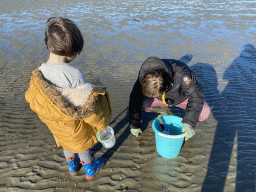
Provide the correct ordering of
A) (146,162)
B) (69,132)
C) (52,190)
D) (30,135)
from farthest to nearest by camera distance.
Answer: (30,135) → (146,162) → (52,190) → (69,132)

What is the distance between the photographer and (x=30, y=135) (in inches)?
125

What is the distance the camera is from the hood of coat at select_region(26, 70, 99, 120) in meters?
1.51

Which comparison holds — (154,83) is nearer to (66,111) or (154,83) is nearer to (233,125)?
(66,111)

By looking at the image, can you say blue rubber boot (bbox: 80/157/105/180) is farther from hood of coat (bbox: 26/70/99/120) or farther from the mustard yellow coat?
hood of coat (bbox: 26/70/99/120)

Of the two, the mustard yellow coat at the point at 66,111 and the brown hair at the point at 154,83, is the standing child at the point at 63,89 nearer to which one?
the mustard yellow coat at the point at 66,111

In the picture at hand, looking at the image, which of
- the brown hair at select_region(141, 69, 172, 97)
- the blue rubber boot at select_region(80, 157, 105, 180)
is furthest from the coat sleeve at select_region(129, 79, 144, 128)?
the blue rubber boot at select_region(80, 157, 105, 180)

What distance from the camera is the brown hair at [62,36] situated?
1.51 metres

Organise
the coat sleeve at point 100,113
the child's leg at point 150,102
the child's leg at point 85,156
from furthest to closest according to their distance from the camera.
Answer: the child's leg at point 150,102
the child's leg at point 85,156
the coat sleeve at point 100,113

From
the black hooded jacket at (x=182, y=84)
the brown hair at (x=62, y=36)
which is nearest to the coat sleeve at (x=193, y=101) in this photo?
the black hooded jacket at (x=182, y=84)

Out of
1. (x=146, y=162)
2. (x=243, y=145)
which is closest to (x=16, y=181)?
(x=146, y=162)

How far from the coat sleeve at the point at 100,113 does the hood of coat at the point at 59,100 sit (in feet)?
0.16

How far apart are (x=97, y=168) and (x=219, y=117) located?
2.75 meters

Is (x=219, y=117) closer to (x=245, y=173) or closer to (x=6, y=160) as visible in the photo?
(x=245, y=173)

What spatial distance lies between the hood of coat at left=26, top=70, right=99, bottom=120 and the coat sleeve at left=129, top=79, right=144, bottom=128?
1.11m
